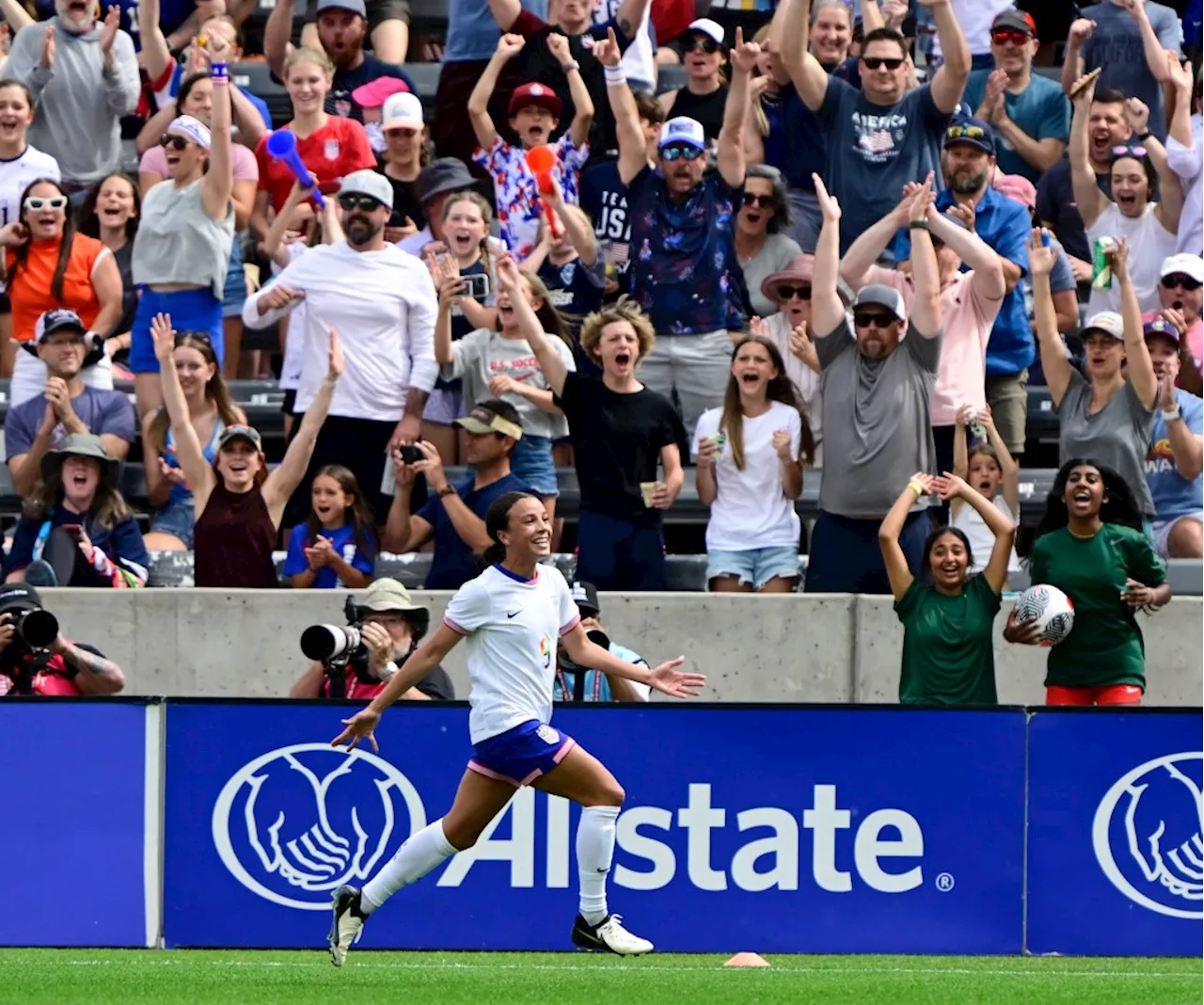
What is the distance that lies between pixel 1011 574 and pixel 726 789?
2.86 metres

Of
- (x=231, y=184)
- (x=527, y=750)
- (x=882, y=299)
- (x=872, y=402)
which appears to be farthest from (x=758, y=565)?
(x=231, y=184)

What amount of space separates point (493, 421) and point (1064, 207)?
4656mm

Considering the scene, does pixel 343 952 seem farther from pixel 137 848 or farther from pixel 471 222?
pixel 471 222

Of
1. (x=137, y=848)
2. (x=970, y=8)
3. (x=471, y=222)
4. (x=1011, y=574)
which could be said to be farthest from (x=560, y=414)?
(x=970, y=8)

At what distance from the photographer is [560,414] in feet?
43.0

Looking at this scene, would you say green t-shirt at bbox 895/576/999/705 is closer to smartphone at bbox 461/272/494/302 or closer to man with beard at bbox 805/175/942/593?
man with beard at bbox 805/175/942/593

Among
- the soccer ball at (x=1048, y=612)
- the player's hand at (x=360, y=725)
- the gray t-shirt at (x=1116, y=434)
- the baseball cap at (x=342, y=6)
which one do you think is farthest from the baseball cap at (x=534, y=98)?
the player's hand at (x=360, y=725)

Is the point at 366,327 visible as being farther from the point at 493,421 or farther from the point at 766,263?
the point at 766,263

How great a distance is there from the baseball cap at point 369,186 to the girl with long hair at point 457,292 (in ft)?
1.57

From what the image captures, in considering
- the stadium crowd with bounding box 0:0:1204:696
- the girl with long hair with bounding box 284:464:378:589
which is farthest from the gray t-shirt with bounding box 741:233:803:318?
Result: the girl with long hair with bounding box 284:464:378:589

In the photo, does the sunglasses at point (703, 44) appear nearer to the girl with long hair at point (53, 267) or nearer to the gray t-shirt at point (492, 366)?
the gray t-shirt at point (492, 366)

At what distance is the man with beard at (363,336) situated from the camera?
13.3 meters

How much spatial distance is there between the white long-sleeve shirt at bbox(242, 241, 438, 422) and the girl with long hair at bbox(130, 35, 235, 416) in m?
0.55

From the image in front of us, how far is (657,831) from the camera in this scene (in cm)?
1063
